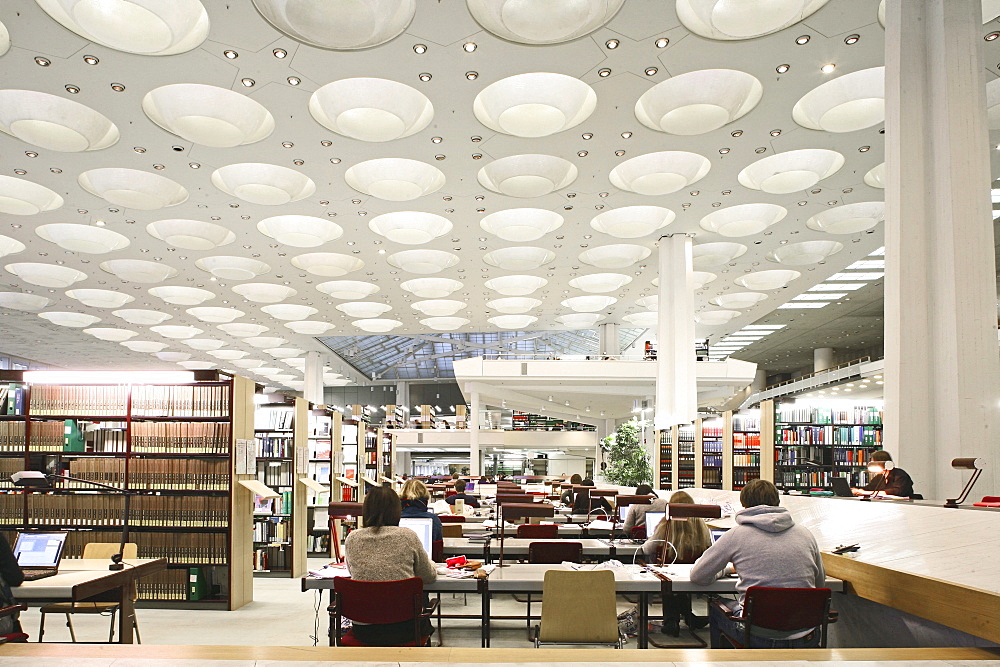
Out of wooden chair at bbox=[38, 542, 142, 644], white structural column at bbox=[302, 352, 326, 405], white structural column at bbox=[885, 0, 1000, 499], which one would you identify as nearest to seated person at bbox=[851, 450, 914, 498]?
white structural column at bbox=[885, 0, 1000, 499]

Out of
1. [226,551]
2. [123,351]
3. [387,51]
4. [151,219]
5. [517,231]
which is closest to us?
[226,551]

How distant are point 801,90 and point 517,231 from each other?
706 centimetres

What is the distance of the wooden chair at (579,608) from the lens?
15.2 ft

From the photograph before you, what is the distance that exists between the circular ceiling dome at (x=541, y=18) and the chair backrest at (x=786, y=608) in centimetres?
614

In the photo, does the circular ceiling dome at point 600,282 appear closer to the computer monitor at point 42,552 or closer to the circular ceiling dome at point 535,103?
the circular ceiling dome at point 535,103

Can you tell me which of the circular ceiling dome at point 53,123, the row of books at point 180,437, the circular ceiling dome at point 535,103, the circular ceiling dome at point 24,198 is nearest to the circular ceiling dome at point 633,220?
the circular ceiling dome at point 535,103

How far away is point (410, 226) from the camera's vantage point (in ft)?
52.7

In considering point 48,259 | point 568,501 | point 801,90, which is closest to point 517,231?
point 568,501

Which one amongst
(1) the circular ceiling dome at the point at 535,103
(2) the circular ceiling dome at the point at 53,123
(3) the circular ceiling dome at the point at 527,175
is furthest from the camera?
(3) the circular ceiling dome at the point at 527,175

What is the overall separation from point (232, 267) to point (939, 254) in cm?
1601

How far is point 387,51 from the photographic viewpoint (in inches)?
350

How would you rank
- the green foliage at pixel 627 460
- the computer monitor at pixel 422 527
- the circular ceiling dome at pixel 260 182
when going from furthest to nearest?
the green foliage at pixel 627 460, the circular ceiling dome at pixel 260 182, the computer monitor at pixel 422 527

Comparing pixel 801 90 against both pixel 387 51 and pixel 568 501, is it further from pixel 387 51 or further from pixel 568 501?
pixel 568 501

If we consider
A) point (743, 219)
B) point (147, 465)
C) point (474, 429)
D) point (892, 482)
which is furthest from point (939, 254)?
point (474, 429)
